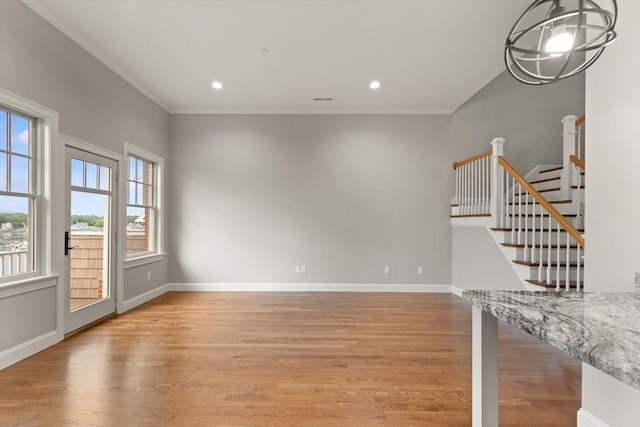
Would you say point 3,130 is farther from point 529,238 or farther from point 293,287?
point 529,238

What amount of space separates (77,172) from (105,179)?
0.47 metres

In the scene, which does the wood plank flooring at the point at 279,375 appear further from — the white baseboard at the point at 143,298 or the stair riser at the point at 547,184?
the stair riser at the point at 547,184

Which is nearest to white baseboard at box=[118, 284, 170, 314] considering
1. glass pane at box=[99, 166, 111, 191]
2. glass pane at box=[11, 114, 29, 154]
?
glass pane at box=[99, 166, 111, 191]

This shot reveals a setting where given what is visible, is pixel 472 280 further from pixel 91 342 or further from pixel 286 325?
pixel 91 342

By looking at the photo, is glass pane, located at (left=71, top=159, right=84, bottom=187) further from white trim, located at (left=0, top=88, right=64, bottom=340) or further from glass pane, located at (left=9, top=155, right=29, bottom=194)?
glass pane, located at (left=9, top=155, right=29, bottom=194)

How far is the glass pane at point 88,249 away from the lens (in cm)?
350

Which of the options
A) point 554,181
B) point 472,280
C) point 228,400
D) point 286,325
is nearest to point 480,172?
point 554,181

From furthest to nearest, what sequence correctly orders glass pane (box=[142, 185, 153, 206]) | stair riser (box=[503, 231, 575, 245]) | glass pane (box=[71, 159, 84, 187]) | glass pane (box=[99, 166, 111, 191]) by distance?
glass pane (box=[142, 185, 153, 206])
glass pane (box=[99, 166, 111, 191])
stair riser (box=[503, 231, 575, 245])
glass pane (box=[71, 159, 84, 187])

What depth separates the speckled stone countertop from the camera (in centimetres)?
81

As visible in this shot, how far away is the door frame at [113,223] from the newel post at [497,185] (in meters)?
4.99

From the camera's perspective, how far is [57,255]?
10.4ft

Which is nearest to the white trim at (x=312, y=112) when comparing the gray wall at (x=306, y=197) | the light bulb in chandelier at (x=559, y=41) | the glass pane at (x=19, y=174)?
the gray wall at (x=306, y=197)

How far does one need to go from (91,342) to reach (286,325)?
200cm

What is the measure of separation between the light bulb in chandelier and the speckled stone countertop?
1.06 metres
